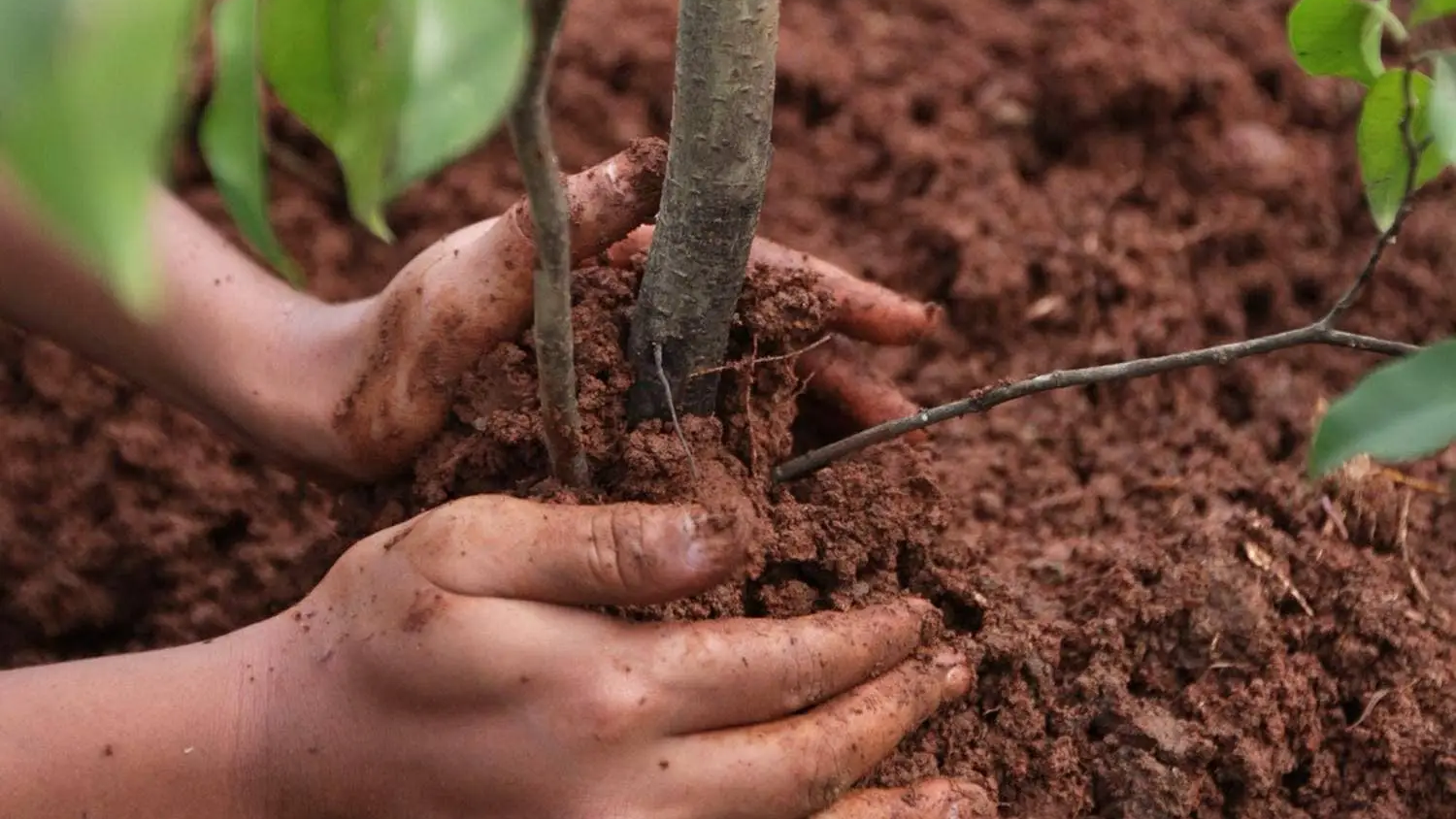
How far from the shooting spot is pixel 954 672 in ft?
3.09

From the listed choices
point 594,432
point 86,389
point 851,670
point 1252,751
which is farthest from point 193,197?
point 1252,751

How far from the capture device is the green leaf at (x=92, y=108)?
290mm

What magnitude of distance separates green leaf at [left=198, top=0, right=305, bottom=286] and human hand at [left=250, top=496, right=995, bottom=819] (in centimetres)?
36

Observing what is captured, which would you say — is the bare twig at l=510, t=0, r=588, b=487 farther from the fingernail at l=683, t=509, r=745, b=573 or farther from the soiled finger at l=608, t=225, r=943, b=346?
the soiled finger at l=608, t=225, r=943, b=346

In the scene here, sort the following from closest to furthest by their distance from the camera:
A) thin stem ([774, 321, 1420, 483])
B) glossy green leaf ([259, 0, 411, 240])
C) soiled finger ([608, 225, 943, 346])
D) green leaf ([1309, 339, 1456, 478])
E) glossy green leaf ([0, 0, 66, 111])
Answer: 1. glossy green leaf ([0, 0, 66, 111])
2. glossy green leaf ([259, 0, 411, 240])
3. green leaf ([1309, 339, 1456, 478])
4. thin stem ([774, 321, 1420, 483])
5. soiled finger ([608, 225, 943, 346])

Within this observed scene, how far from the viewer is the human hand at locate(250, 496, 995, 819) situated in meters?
0.78

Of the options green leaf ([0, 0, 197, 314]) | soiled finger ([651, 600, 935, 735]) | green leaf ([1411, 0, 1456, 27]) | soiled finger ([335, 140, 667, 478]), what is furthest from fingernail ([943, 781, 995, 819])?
green leaf ([0, 0, 197, 314])

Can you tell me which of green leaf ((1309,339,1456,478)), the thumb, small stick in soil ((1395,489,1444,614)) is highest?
green leaf ((1309,339,1456,478))

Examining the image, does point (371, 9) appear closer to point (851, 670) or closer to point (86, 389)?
point (851, 670)

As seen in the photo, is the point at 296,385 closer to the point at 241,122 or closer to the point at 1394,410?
the point at 241,122

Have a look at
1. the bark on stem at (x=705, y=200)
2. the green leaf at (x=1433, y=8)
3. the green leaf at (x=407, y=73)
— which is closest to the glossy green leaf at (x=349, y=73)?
the green leaf at (x=407, y=73)

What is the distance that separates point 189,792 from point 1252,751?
0.82 m

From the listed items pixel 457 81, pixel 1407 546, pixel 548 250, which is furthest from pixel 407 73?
pixel 1407 546

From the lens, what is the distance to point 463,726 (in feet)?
2.64
